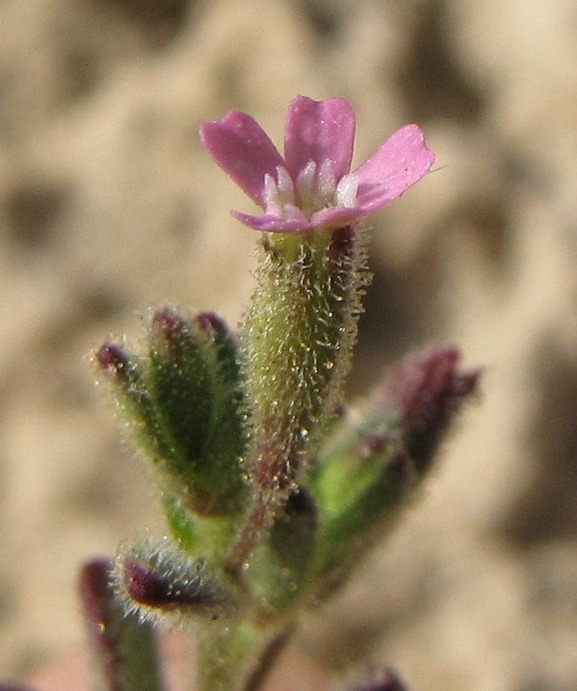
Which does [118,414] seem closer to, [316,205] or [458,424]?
[316,205]

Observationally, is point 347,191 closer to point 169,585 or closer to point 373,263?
point 169,585

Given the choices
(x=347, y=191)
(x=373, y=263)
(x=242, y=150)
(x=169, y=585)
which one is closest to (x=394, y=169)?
(x=347, y=191)

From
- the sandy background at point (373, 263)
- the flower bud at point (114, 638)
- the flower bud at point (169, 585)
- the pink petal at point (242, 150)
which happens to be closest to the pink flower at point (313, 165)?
the pink petal at point (242, 150)

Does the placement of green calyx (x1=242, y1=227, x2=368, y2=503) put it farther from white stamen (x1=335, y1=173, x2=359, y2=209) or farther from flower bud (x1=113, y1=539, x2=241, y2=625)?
flower bud (x1=113, y1=539, x2=241, y2=625)

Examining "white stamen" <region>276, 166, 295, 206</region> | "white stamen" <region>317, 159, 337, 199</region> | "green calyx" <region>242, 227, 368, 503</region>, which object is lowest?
"green calyx" <region>242, 227, 368, 503</region>

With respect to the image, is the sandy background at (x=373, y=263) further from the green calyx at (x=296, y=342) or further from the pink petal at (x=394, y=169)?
the pink petal at (x=394, y=169)

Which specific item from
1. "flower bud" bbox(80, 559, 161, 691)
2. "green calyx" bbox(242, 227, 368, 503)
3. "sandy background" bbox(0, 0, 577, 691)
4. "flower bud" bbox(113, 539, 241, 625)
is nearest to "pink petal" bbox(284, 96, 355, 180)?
"green calyx" bbox(242, 227, 368, 503)

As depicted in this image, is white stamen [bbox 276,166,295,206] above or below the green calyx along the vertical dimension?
above

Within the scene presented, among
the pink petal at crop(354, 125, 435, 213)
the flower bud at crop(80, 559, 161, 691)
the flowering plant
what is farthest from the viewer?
the flower bud at crop(80, 559, 161, 691)
